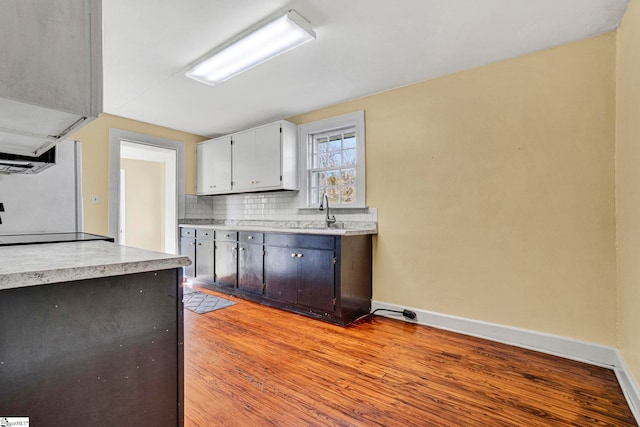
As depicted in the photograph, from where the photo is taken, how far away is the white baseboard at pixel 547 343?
178 centimetres

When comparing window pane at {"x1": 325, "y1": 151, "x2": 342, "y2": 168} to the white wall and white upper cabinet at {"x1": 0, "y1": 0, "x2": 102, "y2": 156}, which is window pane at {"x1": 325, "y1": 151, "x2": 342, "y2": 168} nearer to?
the white wall

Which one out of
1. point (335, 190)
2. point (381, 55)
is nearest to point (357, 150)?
point (335, 190)

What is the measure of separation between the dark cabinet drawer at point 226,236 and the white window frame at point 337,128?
101 cm

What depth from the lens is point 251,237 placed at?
11.8 feet

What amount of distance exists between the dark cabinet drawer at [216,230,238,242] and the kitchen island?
276cm

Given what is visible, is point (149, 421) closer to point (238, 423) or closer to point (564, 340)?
point (238, 423)

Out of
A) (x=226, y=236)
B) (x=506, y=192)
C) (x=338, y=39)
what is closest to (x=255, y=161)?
(x=226, y=236)

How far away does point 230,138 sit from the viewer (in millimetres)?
4352

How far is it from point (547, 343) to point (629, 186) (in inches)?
49.7

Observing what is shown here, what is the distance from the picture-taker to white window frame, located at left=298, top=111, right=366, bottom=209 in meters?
3.32

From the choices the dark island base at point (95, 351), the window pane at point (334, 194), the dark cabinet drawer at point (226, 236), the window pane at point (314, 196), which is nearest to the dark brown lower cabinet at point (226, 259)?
the dark cabinet drawer at point (226, 236)

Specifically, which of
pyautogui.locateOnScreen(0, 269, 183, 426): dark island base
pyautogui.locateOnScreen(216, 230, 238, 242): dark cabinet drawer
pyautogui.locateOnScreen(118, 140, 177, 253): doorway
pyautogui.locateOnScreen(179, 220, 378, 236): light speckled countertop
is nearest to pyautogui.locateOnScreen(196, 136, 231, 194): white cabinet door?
pyautogui.locateOnScreen(179, 220, 378, 236): light speckled countertop

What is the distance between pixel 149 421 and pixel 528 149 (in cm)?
291

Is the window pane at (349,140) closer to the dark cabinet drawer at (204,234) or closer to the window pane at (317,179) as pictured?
the window pane at (317,179)
